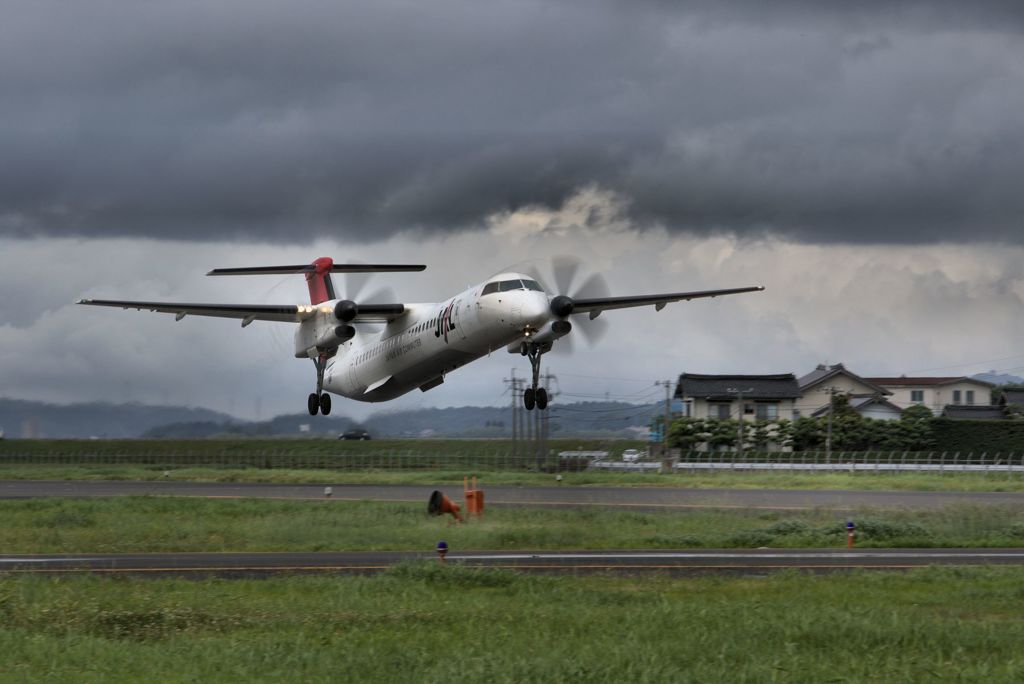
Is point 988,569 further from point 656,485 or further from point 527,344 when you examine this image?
point 656,485

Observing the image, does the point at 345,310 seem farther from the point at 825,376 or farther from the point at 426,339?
the point at 825,376

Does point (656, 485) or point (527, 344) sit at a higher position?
point (527, 344)

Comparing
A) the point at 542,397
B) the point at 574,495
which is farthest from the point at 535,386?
the point at 574,495

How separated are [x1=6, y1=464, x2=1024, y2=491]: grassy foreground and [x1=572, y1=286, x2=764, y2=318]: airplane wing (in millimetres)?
19025

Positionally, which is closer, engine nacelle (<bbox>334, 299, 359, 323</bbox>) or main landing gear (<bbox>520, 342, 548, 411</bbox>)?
main landing gear (<bbox>520, 342, 548, 411</bbox>)

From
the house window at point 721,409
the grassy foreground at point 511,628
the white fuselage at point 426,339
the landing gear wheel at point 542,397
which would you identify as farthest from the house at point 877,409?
the grassy foreground at point 511,628

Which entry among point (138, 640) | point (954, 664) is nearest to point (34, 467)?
point (138, 640)

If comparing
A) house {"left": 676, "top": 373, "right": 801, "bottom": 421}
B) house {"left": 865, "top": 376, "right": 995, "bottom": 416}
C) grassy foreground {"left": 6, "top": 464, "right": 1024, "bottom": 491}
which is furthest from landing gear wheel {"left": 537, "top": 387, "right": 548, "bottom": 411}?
house {"left": 865, "top": 376, "right": 995, "bottom": 416}

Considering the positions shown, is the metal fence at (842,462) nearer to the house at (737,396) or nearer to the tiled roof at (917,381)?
the house at (737,396)

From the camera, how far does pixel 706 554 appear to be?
100ft

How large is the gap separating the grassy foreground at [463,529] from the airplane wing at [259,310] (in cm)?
711

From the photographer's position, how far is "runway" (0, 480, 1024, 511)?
156 ft

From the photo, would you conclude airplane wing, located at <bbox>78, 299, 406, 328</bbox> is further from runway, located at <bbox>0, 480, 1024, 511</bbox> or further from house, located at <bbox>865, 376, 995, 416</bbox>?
house, located at <bbox>865, 376, 995, 416</bbox>

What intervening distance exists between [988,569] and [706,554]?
7.04m
